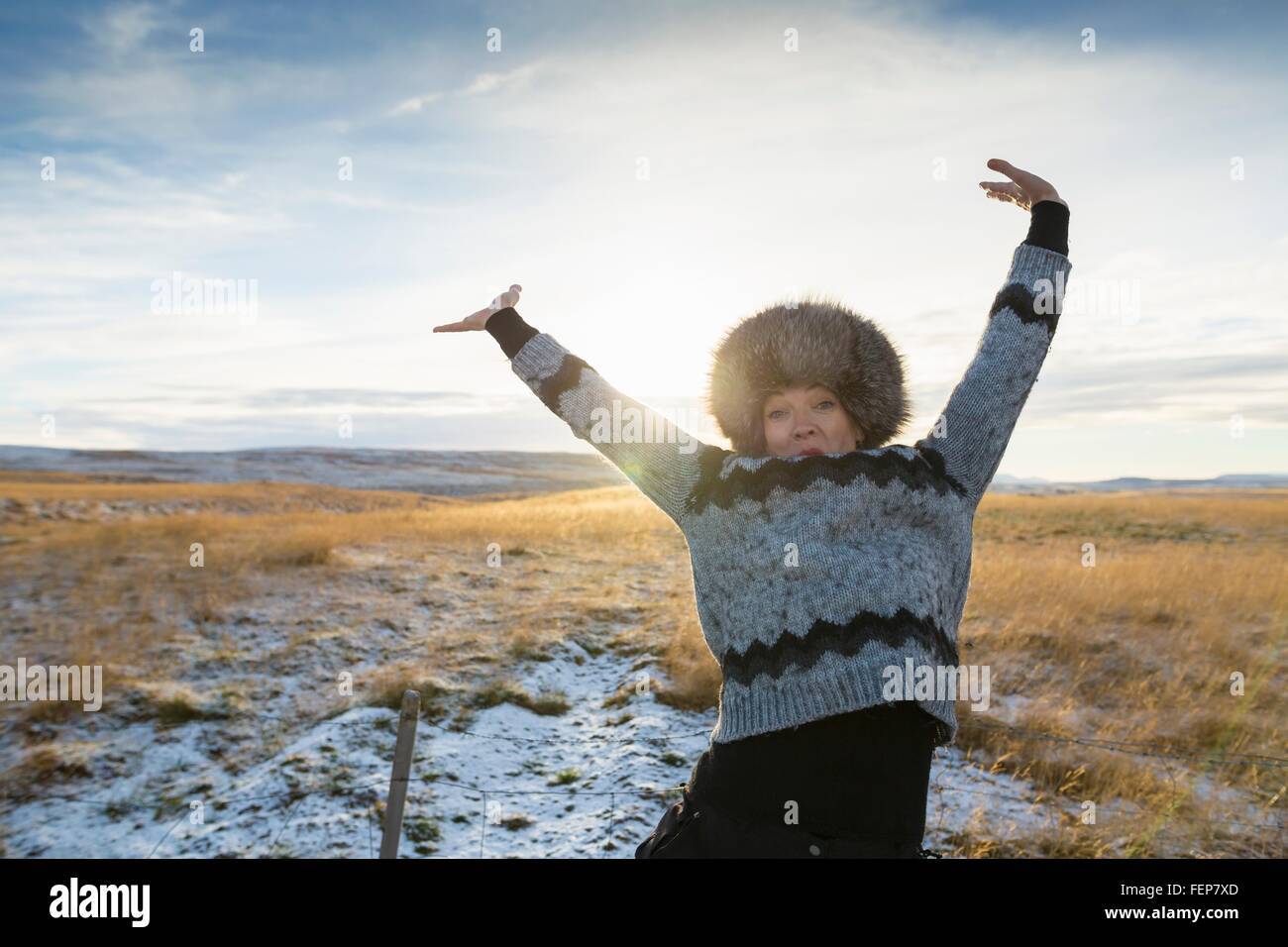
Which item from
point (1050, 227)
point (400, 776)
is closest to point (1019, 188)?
point (1050, 227)

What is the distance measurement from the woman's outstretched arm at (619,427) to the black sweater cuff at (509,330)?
0.04 m

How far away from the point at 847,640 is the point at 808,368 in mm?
824

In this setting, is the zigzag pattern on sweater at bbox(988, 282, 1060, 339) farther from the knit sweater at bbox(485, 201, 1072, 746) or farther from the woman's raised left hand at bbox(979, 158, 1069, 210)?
the woman's raised left hand at bbox(979, 158, 1069, 210)

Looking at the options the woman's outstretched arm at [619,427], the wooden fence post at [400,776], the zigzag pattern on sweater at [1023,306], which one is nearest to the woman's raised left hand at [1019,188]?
the zigzag pattern on sweater at [1023,306]

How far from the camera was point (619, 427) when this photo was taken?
2.28 meters

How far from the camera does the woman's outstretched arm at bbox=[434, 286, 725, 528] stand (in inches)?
88.2

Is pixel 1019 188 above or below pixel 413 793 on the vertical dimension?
above

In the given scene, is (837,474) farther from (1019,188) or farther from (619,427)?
(1019,188)

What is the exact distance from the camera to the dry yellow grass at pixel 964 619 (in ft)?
19.0

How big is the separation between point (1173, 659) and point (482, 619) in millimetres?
8564

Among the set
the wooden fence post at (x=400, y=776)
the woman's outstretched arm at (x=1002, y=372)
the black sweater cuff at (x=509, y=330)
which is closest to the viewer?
the woman's outstretched arm at (x=1002, y=372)

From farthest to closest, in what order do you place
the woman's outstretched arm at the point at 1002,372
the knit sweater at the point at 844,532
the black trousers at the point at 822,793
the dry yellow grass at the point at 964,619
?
1. the dry yellow grass at the point at 964,619
2. the woman's outstretched arm at the point at 1002,372
3. the knit sweater at the point at 844,532
4. the black trousers at the point at 822,793

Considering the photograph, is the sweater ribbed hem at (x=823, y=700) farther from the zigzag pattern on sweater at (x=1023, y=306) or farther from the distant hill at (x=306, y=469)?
the distant hill at (x=306, y=469)
